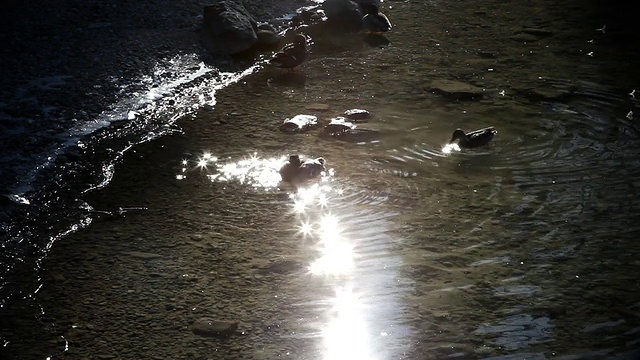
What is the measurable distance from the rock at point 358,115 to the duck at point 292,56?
1244 millimetres

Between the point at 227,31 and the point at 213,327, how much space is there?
454 centimetres

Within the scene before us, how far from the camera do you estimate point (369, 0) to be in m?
9.00

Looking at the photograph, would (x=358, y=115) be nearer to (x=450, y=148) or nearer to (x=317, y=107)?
(x=317, y=107)

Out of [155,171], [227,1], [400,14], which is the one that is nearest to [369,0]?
[400,14]

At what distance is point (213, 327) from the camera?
3.97 metres

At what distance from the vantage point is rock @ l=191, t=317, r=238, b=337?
3939mm

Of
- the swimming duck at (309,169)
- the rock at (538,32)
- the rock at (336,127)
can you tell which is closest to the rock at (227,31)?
the rock at (336,127)

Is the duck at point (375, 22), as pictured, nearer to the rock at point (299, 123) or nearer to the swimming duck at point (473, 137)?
the rock at point (299, 123)

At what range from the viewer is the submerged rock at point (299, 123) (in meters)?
6.23

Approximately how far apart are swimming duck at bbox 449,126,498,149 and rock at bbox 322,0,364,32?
3.11 meters

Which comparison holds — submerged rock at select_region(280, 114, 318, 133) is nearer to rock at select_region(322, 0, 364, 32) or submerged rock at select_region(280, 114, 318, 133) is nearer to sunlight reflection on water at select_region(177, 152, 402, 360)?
sunlight reflection on water at select_region(177, 152, 402, 360)

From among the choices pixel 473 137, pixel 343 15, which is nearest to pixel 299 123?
pixel 473 137

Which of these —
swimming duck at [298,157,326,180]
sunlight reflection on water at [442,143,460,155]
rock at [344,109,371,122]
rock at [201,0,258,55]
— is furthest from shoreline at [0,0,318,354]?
sunlight reflection on water at [442,143,460,155]

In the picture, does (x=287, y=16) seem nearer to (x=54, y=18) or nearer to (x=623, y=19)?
(x=54, y=18)
